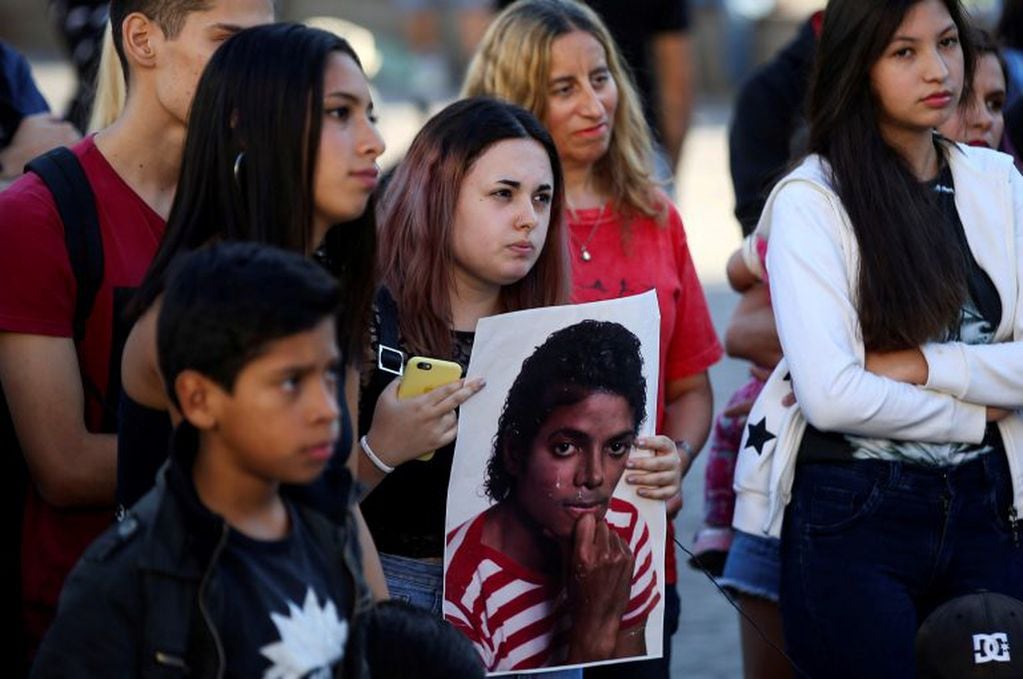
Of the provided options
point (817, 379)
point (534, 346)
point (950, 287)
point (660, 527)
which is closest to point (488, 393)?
point (534, 346)

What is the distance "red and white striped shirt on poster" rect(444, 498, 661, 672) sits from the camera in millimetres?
3504

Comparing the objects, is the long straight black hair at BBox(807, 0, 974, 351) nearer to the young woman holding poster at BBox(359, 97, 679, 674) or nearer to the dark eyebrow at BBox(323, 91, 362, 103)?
the young woman holding poster at BBox(359, 97, 679, 674)

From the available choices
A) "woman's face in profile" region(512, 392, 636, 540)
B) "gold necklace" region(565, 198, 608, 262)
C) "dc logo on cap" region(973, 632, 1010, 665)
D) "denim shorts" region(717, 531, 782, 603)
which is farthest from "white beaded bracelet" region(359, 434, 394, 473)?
"denim shorts" region(717, 531, 782, 603)

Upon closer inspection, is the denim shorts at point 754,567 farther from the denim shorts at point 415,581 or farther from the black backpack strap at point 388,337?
the black backpack strap at point 388,337

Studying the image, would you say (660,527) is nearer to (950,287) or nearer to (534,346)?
(534,346)

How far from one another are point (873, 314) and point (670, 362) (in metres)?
0.73

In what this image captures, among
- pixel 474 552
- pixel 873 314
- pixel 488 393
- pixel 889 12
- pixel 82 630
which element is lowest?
pixel 82 630

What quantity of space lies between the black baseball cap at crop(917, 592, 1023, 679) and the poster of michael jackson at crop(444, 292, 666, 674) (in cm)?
56

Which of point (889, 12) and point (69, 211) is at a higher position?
point (889, 12)

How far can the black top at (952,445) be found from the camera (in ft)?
12.5

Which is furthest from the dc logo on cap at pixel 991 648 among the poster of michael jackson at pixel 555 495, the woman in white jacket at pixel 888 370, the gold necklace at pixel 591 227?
the gold necklace at pixel 591 227

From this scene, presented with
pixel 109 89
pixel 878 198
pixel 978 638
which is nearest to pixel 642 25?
pixel 109 89

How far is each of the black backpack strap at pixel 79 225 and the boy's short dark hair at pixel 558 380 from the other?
31.8 inches

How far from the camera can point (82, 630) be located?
2557 millimetres
